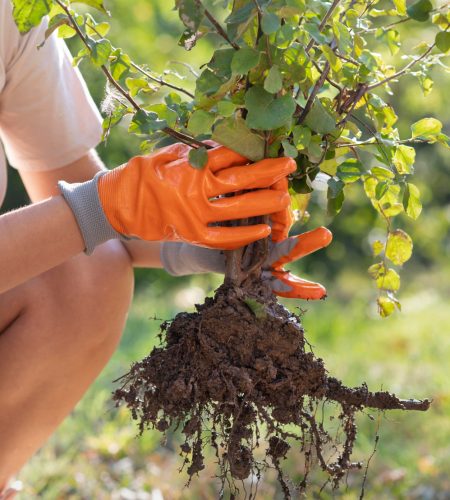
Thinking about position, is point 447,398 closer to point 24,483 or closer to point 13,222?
point 24,483

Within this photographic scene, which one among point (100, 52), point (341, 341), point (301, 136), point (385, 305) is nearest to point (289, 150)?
point (301, 136)

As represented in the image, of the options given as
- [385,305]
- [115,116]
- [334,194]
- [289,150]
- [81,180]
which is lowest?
[385,305]

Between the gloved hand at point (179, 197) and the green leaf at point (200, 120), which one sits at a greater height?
the green leaf at point (200, 120)

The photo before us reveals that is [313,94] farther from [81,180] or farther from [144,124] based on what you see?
[81,180]

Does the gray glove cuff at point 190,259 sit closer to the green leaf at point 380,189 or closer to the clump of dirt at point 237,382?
the clump of dirt at point 237,382

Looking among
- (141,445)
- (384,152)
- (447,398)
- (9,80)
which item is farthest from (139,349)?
(384,152)

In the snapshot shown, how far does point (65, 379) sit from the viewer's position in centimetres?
200

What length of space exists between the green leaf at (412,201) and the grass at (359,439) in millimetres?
407

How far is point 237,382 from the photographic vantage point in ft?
4.94

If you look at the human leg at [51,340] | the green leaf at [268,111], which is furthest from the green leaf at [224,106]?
the human leg at [51,340]

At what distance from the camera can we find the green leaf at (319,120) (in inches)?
57.7

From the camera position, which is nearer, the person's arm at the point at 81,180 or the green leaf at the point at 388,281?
the green leaf at the point at 388,281

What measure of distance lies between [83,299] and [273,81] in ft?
2.89

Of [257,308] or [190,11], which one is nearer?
[190,11]
